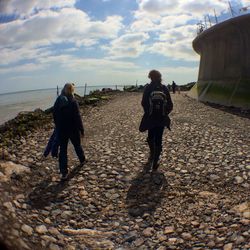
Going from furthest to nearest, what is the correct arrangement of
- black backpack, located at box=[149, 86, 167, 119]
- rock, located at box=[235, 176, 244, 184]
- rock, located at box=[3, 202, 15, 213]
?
1. black backpack, located at box=[149, 86, 167, 119]
2. rock, located at box=[235, 176, 244, 184]
3. rock, located at box=[3, 202, 15, 213]

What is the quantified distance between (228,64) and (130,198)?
19765mm

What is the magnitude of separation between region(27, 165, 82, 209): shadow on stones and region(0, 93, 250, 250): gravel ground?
0.07 ft

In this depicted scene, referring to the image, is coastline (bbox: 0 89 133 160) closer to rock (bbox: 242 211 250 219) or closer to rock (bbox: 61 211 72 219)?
rock (bbox: 61 211 72 219)

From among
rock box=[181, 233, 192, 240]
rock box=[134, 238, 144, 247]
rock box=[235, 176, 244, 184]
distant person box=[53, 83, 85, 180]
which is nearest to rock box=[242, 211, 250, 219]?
rock box=[181, 233, 192, 240]

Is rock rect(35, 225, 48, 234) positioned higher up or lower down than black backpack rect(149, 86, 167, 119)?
lower down

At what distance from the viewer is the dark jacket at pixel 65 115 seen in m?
8.48

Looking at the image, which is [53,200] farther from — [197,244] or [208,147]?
[208,147]

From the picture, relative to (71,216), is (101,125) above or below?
above

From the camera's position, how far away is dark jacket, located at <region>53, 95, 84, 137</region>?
8.48 meters

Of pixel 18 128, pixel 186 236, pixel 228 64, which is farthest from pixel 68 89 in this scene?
pixel 228 64

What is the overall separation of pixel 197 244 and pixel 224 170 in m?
3.54

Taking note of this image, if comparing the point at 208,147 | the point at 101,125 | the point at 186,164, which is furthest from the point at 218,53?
the point at 186,164

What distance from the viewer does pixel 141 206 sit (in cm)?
711

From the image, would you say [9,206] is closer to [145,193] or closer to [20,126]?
[145,193]
